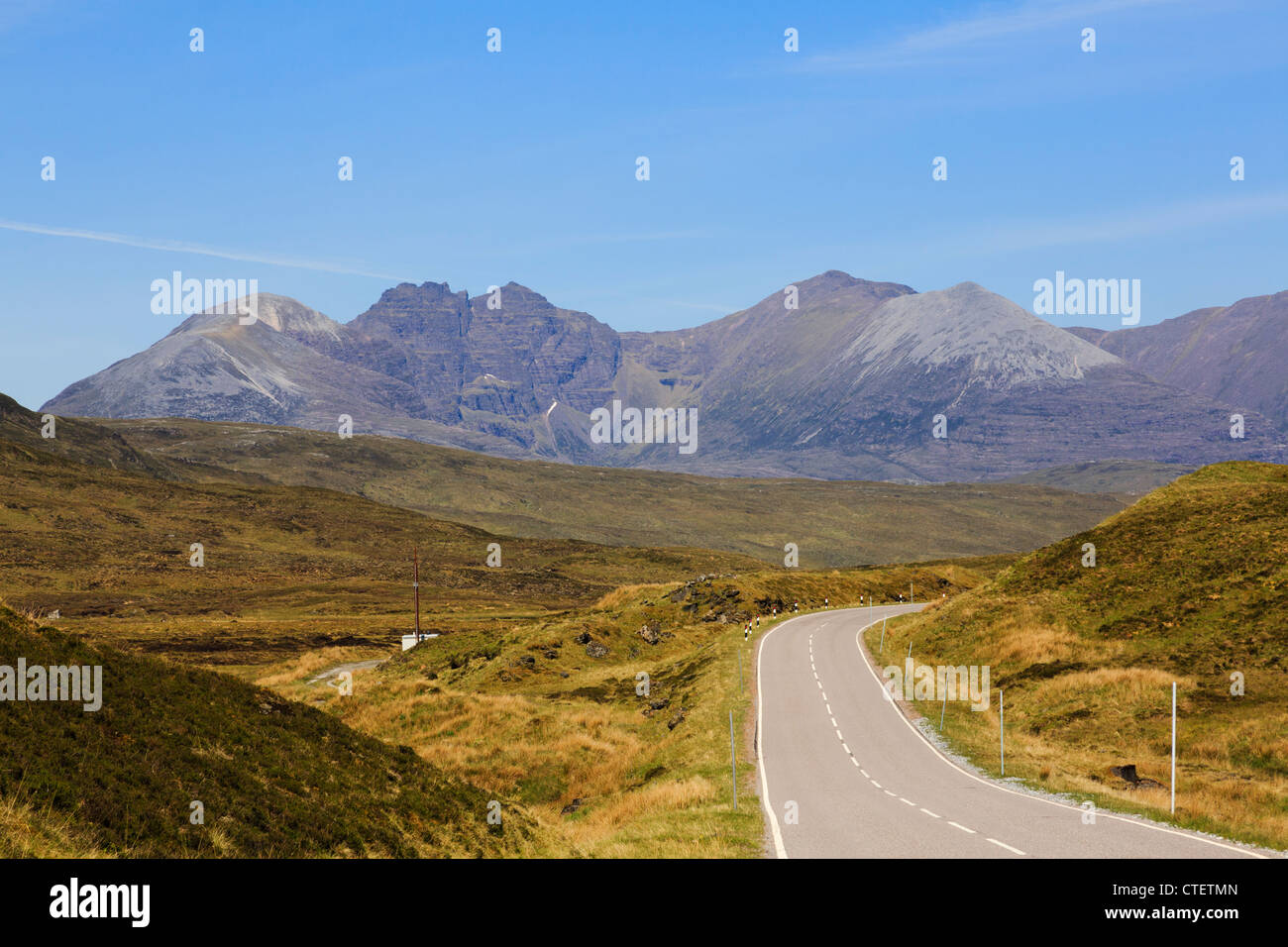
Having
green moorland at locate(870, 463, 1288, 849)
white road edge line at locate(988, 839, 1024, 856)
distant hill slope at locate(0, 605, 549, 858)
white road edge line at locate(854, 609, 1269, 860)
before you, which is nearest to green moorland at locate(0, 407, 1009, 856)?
distant hill slope at locate(0, 605, 549, 858)

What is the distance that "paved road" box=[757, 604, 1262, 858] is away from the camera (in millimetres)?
20672

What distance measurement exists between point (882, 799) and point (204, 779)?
16177mm

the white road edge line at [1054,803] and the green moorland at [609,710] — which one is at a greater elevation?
the white road edge line at [1054,803]

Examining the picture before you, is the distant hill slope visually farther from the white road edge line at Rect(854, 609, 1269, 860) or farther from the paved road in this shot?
the white road edge line at Rect(854, 609, 1269, 860)

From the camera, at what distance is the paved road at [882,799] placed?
20.7 metres

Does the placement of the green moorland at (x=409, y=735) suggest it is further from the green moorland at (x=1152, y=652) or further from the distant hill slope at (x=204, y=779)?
the green moorland at (x=1152, y=652)

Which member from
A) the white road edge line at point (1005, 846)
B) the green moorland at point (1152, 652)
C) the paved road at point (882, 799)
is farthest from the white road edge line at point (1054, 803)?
the white road edge line at point (1005, 846)

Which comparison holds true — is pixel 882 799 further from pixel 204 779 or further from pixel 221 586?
pixel 221 586

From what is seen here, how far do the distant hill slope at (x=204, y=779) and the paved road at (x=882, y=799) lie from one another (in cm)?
714

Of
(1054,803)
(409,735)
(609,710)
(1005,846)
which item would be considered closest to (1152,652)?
(1054,803)

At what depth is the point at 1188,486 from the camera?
66.1 metres

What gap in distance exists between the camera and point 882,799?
2720 centimetres
